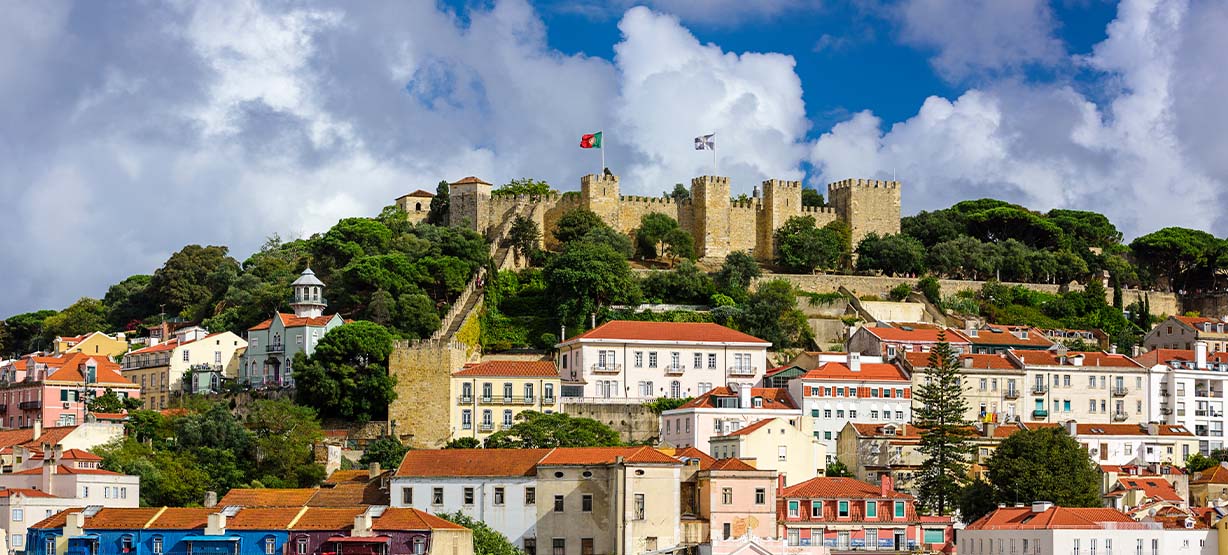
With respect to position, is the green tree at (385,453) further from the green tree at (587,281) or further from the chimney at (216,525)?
the green tree at (587,281)

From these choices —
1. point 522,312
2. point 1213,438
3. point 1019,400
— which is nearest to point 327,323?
point 522,312

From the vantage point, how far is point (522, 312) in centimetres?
7750

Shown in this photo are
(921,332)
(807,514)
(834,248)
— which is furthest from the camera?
(834,248)

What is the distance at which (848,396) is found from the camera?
221ft

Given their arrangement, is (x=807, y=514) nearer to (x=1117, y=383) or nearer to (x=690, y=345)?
(x=690, y=345)

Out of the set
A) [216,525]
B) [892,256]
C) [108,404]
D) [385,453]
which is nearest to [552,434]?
[385,453]

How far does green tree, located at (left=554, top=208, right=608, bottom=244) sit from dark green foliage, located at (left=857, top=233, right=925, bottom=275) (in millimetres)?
12180

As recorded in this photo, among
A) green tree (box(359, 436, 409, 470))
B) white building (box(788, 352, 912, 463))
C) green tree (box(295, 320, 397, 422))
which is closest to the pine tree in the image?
white building (box(788, 352, 912, 463))

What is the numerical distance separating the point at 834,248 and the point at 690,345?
63.2ft

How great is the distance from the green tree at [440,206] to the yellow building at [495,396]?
81.7 ft

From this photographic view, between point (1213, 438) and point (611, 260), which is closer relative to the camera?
point (1213, 438)

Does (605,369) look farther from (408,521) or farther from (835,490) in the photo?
(408,521)

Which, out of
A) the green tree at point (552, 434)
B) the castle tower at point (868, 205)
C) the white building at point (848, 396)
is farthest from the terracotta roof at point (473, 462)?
the castle tower at point (868, 205)

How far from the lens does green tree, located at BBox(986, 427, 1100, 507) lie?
189 ft
